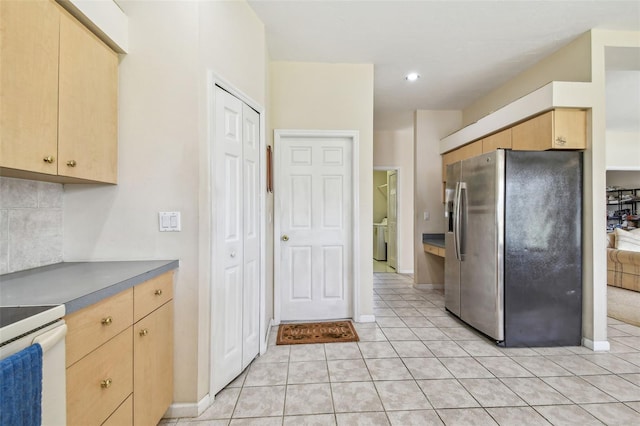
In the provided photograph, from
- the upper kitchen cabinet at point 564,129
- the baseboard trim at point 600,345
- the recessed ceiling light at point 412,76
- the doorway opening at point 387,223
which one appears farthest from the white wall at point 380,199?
the baseboard trim at point 600,345

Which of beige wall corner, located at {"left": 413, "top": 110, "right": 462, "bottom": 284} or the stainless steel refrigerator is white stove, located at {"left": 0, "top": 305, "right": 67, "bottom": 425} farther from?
beige wall corner, located at {"left": 413, "top": 110, "right": 462, "bottom": 284}

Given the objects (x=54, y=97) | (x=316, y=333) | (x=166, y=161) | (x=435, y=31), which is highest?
(x=435, y=31)

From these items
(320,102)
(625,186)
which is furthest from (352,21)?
(625,186)

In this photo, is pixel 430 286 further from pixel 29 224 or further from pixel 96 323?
pixel 29 224

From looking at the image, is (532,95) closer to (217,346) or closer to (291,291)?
(291,291)

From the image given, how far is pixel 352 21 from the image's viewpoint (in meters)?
2.44

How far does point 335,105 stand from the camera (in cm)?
310

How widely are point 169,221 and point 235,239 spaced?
480 mm

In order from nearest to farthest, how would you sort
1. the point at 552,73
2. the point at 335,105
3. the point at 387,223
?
the point at 552,73
the point at 335,105
the point at 387,223

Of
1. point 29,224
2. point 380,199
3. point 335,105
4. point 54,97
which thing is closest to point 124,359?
point 29,224

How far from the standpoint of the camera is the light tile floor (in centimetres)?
166

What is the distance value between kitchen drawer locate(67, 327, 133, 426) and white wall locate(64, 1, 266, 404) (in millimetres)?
421

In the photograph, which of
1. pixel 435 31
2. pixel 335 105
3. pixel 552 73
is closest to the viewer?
pixel 435 31

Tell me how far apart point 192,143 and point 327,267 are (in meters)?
2.03
